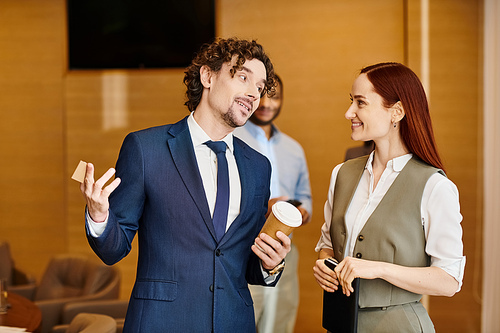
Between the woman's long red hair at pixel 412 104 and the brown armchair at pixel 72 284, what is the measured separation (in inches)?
104

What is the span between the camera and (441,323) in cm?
467

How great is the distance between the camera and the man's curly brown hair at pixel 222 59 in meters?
2.06

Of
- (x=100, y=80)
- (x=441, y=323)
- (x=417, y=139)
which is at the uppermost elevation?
(x=100, y=80)

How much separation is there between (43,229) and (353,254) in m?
4.32

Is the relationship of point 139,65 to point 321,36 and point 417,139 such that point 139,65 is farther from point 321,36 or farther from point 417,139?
point 417,139

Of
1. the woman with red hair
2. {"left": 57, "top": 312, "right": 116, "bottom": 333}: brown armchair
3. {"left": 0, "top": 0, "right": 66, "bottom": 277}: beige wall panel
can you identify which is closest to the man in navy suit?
the woman with red hair

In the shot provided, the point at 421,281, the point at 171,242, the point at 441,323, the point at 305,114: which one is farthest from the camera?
the point at 305,114

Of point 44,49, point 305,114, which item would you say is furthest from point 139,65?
point 305,114

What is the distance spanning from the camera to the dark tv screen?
516 centimetres

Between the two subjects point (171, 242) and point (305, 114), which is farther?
point (305, 114)

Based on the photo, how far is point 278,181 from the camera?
13.0ft

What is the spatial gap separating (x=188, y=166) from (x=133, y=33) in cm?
366

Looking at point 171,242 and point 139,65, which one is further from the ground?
point 139,65

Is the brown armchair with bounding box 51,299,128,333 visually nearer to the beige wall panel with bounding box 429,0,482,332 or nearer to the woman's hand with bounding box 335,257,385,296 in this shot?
the woman's hand with bounding box 335,257,385,296
